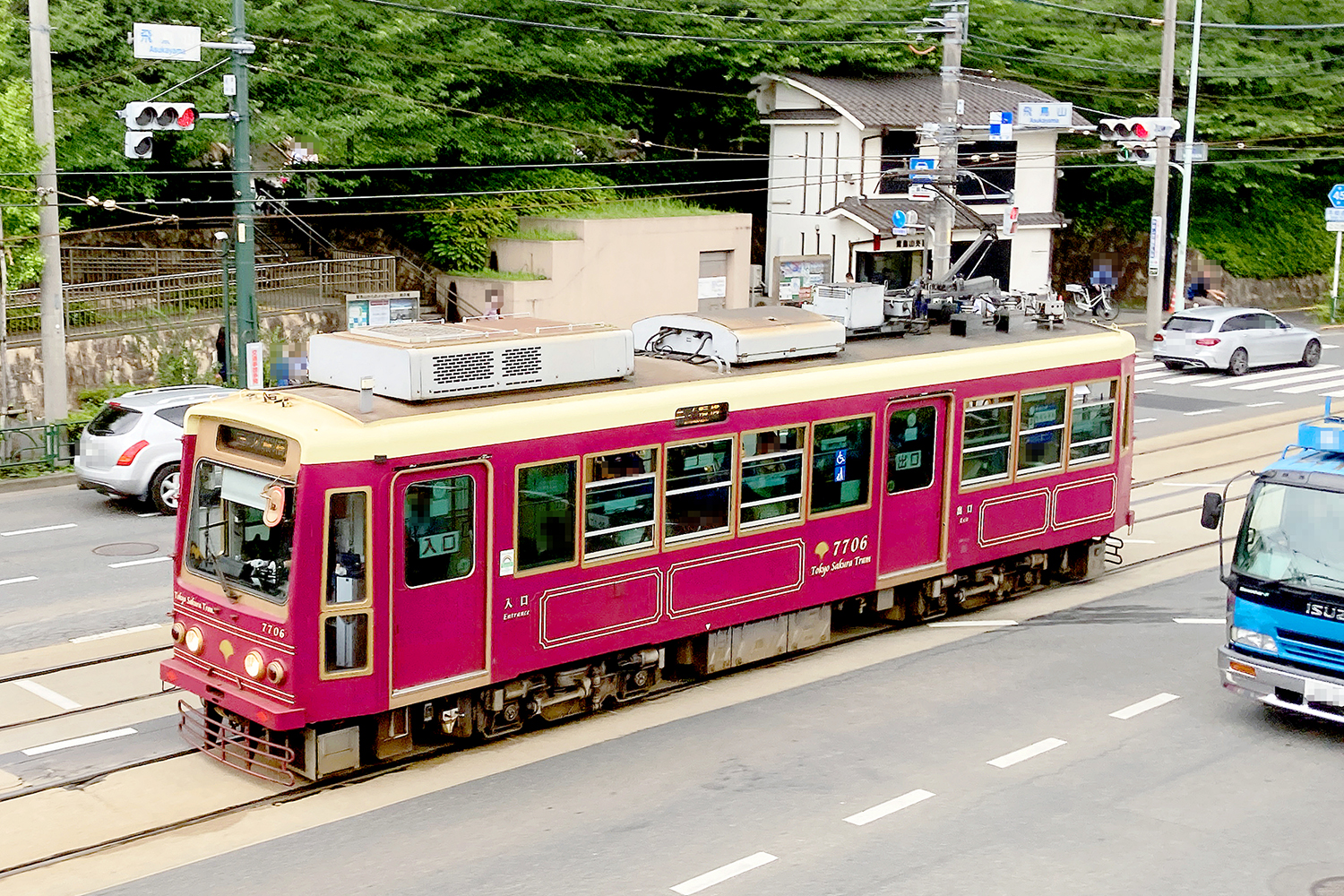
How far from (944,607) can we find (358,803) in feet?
23.3

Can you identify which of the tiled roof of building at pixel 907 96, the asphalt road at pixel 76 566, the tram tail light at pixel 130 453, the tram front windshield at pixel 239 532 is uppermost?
the tiled roof of building at pixel 907 96

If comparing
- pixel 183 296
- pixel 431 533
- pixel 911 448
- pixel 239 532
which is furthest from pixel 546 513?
pixel 183 296

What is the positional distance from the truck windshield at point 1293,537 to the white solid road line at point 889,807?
3.26m

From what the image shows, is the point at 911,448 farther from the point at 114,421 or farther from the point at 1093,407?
the point at 114,421

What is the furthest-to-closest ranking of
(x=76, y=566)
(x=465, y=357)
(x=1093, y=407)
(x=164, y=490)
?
(x=164, y=490) < (x=76, y=566) < (x=1093, y=407) < (x=465, y=357)

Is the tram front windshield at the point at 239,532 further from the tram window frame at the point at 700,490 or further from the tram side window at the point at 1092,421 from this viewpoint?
the tram side window at the point at 1092,421

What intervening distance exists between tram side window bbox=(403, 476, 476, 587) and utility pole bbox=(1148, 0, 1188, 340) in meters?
30.9

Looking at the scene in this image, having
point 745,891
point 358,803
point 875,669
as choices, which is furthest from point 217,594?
point 875,669

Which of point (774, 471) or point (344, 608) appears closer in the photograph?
point (344, 608)

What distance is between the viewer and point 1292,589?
1157 centimetres

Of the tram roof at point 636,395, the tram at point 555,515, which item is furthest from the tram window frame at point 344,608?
the tram roof at point 636,395

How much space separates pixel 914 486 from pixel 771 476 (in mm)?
1940

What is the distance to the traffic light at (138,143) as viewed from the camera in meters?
22.4

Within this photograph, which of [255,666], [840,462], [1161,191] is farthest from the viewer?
[1161,191]
